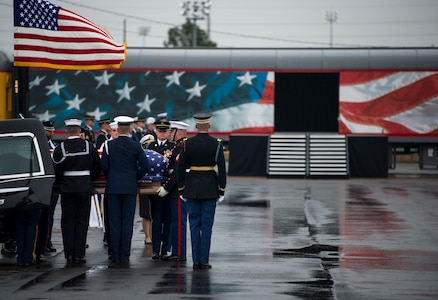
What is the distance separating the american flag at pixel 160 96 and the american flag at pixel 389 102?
8.94 ft

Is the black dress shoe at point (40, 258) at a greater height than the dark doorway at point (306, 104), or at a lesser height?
Result: lesser

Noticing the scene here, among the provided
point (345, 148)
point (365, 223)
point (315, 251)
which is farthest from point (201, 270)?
point (345, 148)

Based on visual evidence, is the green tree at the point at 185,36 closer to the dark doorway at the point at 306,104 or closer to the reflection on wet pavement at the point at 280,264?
the dark doorway at the point at 306,104

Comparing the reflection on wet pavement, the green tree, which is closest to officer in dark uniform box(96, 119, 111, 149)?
the reflection on wet pavement

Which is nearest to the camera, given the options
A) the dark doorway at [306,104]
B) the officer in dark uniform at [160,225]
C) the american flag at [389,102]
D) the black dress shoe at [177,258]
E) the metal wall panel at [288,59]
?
the black dress shoe at [177,258]

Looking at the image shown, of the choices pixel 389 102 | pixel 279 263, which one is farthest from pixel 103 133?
pixel 389 102

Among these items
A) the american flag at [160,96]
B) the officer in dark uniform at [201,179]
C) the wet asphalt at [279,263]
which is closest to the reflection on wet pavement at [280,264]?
the wet asphalt at [279,263]

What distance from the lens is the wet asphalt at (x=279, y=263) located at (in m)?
10.0

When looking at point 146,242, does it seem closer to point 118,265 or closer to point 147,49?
point 118,265

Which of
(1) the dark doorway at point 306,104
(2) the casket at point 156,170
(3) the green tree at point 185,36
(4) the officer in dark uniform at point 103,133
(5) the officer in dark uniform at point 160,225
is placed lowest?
(5) the officer in dark uniform at point 160,225

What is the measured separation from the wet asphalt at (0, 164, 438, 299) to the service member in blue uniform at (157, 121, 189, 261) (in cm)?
33

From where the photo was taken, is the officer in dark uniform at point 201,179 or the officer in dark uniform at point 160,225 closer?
the officer in dark uniform at point 201,179

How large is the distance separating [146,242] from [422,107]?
2150cm

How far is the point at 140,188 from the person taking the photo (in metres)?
12.9
